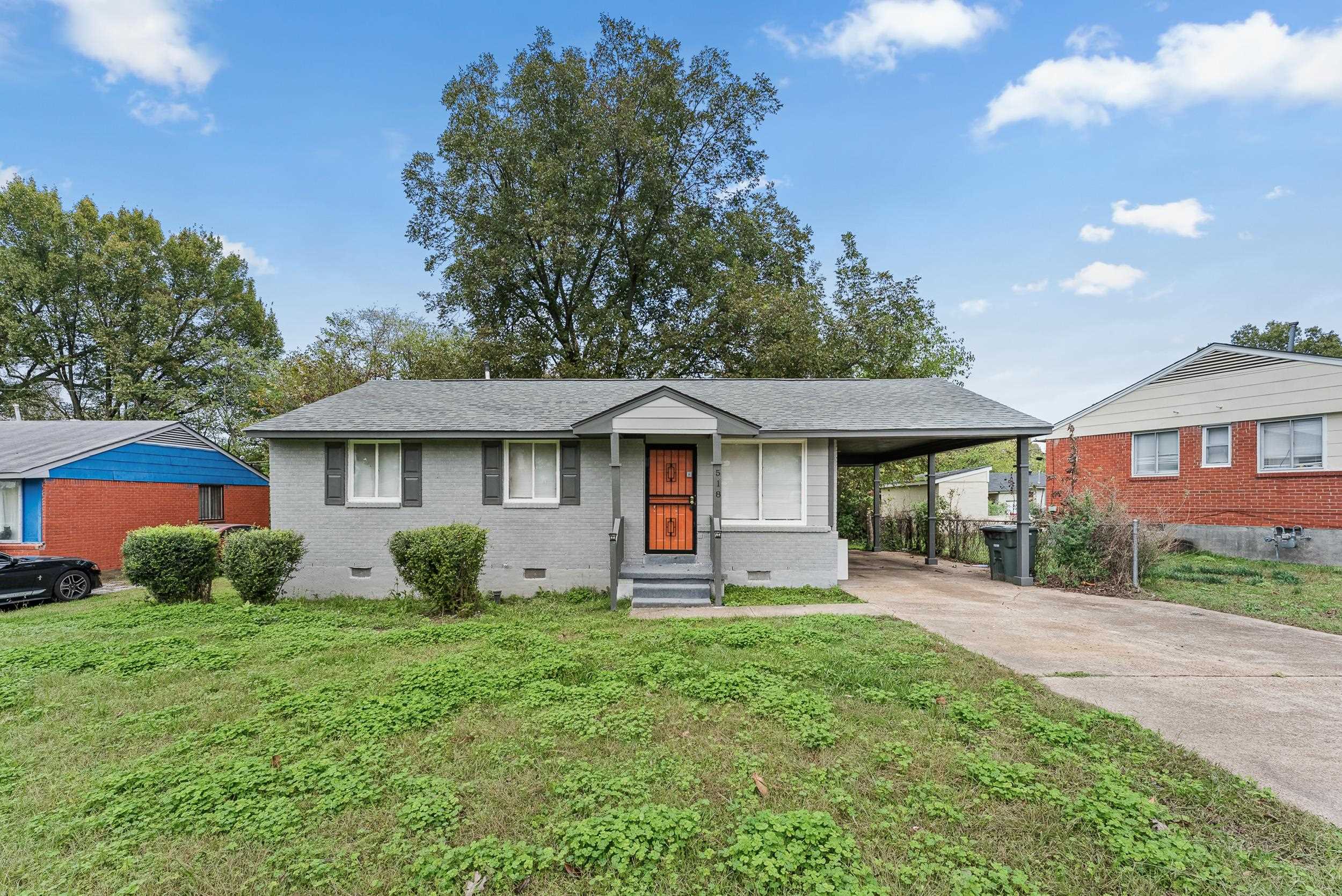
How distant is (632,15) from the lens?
67.6 ft

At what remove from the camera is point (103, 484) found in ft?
45.0

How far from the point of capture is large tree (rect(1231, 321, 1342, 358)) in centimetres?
2984

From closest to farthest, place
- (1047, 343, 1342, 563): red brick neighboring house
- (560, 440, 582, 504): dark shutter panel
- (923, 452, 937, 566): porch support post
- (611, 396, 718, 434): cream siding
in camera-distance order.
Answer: (611, 396, 718, 434): cream siding < (560, 440, 582, 504): dark shutter panel < (1047, 343, 1342, 563): red brick neighboring house < (923, 452, 937, 566): porch support post

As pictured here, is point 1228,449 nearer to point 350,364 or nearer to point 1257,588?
point 1257,588

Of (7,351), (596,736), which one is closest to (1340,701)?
(596,736)

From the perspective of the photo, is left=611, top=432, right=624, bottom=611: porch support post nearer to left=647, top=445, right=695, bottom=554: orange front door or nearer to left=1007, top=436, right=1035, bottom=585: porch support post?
left=647, top=445, right=695, bottom=554: orange front door

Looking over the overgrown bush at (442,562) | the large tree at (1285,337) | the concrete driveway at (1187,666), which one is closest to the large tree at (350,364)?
the overgrown bush at (442,562)

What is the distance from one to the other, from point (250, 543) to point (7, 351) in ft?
88.9

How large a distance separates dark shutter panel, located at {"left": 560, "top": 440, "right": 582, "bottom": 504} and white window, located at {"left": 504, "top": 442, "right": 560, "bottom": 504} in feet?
0.37

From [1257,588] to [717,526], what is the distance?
9.15 m

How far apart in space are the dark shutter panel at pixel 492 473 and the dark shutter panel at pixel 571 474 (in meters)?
1.08

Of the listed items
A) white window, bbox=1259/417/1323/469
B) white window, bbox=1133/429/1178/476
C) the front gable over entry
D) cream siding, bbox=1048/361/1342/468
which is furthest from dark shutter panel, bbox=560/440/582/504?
white window, bbox=1259/417/1323/469

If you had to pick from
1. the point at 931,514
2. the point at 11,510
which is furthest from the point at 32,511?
the point at 931,514

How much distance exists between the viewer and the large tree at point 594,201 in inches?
788
